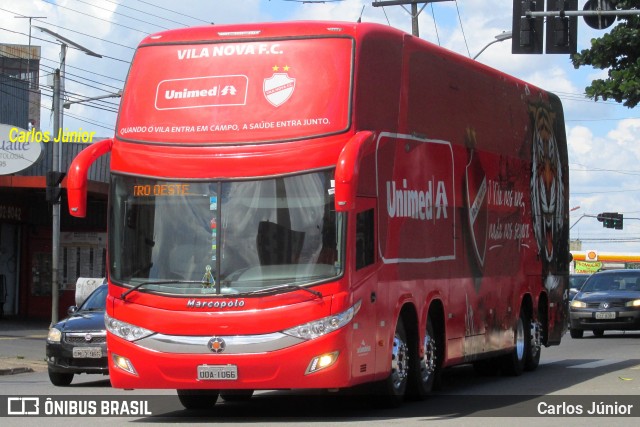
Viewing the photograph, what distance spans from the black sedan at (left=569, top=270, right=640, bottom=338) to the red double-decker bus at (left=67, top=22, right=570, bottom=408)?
1721cm

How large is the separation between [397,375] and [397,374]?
0.01 m

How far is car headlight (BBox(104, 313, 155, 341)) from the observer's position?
42.9 ft

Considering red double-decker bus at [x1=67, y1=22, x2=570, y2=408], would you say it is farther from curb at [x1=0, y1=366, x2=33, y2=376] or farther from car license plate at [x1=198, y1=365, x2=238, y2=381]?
curb at [x1=0, y1=366, x2=33, y2=376]

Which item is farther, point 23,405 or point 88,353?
point 88,353

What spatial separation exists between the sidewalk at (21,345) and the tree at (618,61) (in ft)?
41.6

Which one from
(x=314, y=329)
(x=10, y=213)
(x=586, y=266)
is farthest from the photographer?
(x=586, y=266)

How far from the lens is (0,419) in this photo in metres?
13.6

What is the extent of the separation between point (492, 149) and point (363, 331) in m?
5.80

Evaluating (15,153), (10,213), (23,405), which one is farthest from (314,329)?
(10,213)

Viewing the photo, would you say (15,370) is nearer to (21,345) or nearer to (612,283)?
(21,345)

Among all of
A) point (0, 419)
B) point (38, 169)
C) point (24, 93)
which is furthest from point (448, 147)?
point (24, 93)

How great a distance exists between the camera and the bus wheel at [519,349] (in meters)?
19.7

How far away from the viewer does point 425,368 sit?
1512cm

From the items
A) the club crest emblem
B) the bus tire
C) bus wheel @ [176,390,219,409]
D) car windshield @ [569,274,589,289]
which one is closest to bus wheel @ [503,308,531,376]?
the bus tire
